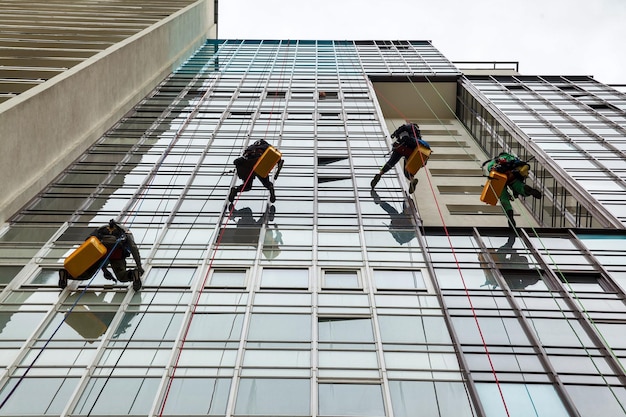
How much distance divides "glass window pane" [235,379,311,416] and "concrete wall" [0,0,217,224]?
895cm

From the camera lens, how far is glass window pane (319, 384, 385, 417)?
9.55m

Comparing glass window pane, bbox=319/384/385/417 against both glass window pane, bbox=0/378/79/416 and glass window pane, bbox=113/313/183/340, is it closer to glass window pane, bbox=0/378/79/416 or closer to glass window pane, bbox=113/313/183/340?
glass window pane, bbox=113/313/183/340

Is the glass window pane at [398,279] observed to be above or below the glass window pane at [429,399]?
above

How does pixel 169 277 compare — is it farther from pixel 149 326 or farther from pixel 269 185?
pixel 269 185

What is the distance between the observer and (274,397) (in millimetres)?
9906

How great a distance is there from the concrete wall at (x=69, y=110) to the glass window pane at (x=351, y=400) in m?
9.96

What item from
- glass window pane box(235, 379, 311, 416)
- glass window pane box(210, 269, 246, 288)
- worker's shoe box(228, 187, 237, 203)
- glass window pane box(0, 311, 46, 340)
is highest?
worker's shoe box(228, 187, 237, 203)

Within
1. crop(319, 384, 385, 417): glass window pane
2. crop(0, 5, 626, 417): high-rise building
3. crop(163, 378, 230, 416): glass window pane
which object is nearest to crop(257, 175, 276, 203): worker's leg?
crop(0, 5, 626, 417): high-rise building

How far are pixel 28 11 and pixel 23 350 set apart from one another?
30873mm

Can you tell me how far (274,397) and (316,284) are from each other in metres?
3.71

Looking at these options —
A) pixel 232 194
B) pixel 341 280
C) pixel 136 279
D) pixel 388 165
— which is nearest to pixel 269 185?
pixel 232 194

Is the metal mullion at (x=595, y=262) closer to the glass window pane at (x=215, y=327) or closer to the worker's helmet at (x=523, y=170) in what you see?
the worker's helmet at (x=523, y=170)

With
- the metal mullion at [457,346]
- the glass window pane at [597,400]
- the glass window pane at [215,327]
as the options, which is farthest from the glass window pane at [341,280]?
the glass window pane at [597,400]

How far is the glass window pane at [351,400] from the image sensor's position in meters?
9.55
